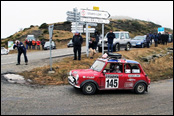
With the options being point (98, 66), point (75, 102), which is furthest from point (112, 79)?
point (75, 102)

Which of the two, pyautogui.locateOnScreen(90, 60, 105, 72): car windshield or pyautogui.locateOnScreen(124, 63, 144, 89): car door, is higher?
pyautogui.locateOnScreen(90, 60, 105, 72): car windshield

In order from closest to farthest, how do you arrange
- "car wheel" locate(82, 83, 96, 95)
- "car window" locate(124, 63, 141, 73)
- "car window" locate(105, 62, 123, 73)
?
"car wheel" locate(82, 83, 96, 95)
"car window" locate(105, 62, 123, 73)
"car window" locate(124, 63, 141, 73)

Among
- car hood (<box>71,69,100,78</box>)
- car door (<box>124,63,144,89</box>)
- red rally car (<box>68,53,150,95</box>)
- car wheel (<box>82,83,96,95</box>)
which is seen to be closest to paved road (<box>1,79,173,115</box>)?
car wheel (<box>82,83,96,95</box>)

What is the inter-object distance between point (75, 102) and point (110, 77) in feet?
7.38

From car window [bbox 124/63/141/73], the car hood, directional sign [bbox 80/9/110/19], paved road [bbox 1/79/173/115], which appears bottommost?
paved road [bbox 1/79/173/115]

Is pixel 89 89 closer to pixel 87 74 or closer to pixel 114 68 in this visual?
pixel 87 74

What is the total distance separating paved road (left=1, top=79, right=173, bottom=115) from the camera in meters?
6.30

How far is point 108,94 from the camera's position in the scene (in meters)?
8.88

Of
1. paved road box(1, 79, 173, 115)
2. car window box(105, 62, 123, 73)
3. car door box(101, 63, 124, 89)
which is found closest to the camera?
paved road box(1, 79, 173, 115)

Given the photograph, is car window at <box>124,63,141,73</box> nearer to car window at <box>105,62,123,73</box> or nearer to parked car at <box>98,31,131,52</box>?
car window at <box>105,62,123,73</box>

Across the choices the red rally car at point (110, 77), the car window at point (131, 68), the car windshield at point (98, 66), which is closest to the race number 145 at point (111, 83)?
the red rally car at point (110, 77)

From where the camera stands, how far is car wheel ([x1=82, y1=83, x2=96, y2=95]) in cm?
841

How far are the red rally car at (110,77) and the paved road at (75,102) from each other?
360 millimetres

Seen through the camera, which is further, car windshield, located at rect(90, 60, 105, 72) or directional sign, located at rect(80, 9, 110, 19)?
directional sign, located at rect(80, 9, 110, 19)
